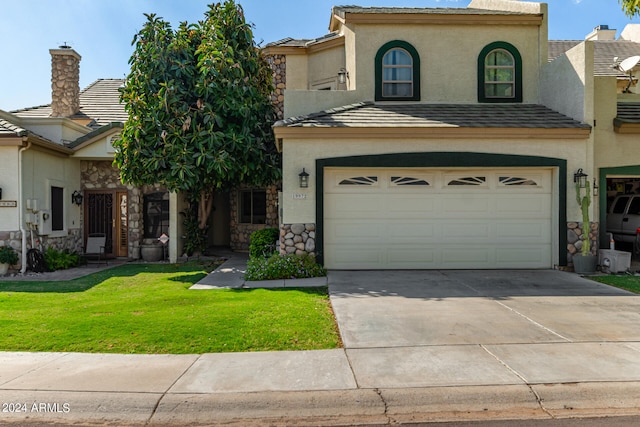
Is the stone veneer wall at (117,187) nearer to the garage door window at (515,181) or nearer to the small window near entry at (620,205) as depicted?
the garage door window at (515,181)

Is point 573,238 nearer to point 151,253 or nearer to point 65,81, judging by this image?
point 151,253

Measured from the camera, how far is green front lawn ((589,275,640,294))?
366 inches

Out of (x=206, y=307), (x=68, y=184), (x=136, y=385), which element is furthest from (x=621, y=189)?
(x=68, y=184)

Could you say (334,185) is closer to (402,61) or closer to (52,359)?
(402,61)

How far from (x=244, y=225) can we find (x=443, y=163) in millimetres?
8521

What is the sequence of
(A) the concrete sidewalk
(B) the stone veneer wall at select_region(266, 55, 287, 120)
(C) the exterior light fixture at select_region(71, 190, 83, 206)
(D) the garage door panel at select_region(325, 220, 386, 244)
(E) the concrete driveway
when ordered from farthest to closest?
(B) the stone veneer wall at select_region(266, 55, 287, 120), (C) the exterior light fixture at select_region(71, 190, 83, 206), (D) the garage door panel at select_region(325, 220, 386, 244), (E) the concrete driveway, (A) the concrete sidewalk

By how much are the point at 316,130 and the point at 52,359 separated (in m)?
7.46

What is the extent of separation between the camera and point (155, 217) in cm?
1539

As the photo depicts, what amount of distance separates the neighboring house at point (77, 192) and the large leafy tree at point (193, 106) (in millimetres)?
2053

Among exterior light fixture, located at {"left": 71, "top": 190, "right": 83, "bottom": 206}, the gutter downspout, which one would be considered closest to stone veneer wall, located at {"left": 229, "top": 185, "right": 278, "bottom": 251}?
exterior light fixture, located at {"left": 71, "top": 190, "right": 83, "bottom": 206}

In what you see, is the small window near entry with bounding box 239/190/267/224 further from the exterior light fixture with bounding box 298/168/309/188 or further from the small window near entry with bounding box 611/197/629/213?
the small window near entry with bounding box 611/197/629/213

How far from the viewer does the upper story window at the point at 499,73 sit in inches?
516

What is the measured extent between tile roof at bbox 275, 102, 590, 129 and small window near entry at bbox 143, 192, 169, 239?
6459 millimetres

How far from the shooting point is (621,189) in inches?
580
